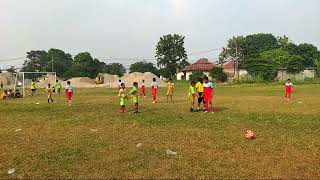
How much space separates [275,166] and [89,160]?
4.76m

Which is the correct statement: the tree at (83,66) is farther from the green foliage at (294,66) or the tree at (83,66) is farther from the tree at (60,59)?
the green foliage at (294,66)

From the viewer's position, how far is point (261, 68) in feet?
287

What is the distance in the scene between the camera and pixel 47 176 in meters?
8.53

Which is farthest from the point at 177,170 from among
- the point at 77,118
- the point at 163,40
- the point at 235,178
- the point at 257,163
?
the point at 163,40

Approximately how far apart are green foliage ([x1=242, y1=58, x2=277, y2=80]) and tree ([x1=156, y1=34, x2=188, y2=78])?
24.9 meters

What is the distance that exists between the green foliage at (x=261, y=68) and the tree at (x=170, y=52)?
24.9 meters

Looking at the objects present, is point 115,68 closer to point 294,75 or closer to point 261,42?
point 261,42

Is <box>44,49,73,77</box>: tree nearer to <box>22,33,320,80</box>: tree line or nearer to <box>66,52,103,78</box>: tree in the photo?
<box>22,33,320,80</box>: tree line

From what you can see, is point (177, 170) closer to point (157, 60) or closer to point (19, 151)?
point (19, 151)

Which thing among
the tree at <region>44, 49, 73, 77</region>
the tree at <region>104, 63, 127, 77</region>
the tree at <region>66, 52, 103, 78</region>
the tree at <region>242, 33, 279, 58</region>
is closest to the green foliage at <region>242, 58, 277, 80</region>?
the tree at <region>242, 33, 279, 58</region>

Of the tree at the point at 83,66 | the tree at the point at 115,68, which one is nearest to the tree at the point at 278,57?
the tree at the point at 83,66

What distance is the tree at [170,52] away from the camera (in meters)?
109

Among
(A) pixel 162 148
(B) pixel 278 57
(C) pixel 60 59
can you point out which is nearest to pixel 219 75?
(B) pixel 278 57

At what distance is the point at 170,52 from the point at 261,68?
103 ft
